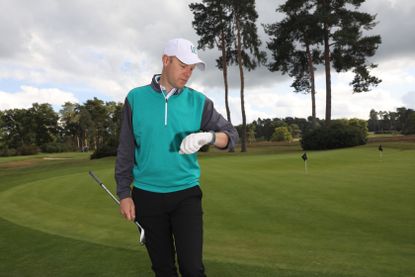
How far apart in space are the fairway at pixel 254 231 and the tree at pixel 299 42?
115 ft

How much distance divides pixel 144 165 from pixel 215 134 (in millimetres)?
643

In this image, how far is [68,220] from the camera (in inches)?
346

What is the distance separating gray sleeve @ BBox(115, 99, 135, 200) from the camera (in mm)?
3412

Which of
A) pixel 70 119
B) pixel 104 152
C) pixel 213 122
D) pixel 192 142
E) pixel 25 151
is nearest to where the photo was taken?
pixel 192 142

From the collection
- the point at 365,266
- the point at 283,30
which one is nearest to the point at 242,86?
the point at 283,30

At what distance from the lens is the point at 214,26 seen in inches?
1881

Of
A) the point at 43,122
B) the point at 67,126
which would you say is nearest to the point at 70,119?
the point at 67,126

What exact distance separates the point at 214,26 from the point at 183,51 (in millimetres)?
46210

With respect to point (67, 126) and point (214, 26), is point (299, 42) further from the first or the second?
point (67, 126)

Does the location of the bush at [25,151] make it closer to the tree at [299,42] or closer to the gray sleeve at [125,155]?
the tree at [299,42]

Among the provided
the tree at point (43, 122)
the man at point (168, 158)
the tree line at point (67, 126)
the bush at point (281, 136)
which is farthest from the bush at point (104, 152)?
the bush at point (281, 136)

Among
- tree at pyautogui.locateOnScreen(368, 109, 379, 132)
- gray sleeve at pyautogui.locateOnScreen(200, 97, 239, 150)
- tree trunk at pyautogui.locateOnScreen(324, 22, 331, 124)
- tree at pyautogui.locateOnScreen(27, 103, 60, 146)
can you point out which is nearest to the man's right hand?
gray sleeve at pyautogui.locateOnScreen(200, 97, 239, 150)

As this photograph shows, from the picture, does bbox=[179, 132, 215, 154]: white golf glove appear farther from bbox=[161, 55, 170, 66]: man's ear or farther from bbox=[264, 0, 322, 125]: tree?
bbox=[264, 0, 322, 125]: tree

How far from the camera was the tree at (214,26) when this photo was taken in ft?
155
